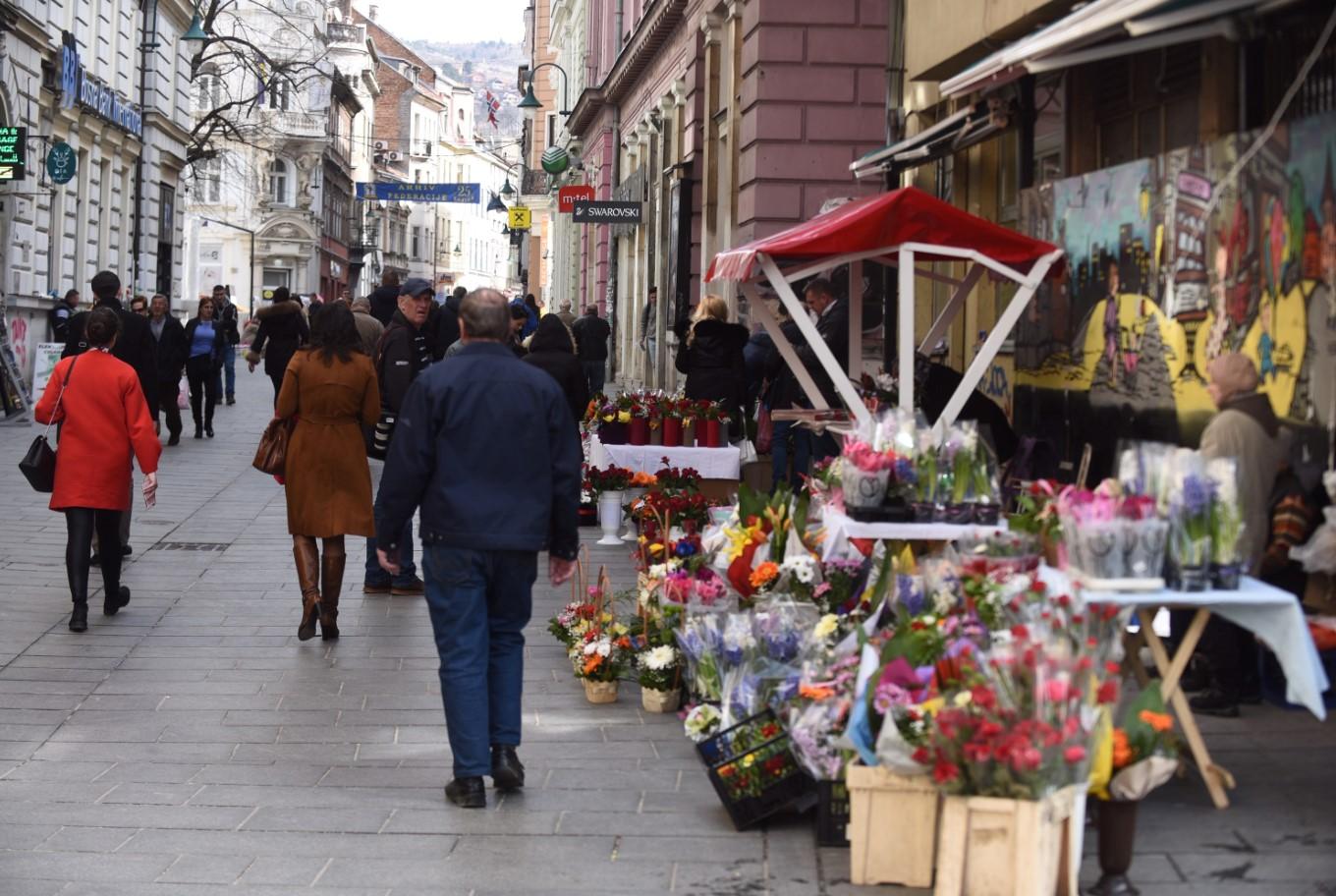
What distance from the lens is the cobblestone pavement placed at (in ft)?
20.2

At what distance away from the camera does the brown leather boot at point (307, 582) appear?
10.6 metres

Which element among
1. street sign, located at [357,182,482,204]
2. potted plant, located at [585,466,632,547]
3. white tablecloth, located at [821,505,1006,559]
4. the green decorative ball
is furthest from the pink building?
white tablecloth, located at [821,505,1006,559]

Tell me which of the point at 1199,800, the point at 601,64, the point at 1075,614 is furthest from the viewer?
the point at 601,64

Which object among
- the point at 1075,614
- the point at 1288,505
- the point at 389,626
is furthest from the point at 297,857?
the point at 389,626

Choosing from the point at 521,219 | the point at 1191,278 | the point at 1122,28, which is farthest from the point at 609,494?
the point at 521,219

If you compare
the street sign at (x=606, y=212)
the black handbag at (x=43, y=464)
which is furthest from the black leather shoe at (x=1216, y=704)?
the street sign at (x=606, y=212)

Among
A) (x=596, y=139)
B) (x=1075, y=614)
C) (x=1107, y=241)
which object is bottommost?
(x=1075, y=614)

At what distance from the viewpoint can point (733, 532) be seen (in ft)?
30.0

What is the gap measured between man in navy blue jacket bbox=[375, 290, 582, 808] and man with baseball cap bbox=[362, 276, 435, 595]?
470cm

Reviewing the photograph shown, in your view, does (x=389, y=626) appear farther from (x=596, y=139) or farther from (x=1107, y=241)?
(x=596, y=139)

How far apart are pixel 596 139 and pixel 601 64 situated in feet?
5.40

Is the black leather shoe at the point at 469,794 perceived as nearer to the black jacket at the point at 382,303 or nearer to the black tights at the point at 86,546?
the black tights at the point at 86,546

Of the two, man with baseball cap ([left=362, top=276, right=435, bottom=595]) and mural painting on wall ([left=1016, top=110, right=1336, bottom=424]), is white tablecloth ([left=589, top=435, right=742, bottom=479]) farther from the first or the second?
mural painting on wall ([left=1016, top=110, right=1336, bottom=424])

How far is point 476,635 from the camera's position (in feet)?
23.6
